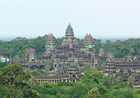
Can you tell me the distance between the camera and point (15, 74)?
77.6 metres

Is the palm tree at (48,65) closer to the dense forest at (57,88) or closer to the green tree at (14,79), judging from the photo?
the dense forest at (57,88)

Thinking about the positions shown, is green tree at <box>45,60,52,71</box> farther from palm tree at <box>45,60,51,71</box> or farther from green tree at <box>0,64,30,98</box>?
green tree at <box>0,64,30,98</box>

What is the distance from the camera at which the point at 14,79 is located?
254 feet

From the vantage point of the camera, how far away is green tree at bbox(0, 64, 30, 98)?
76.6 metres

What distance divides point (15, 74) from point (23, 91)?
297cm

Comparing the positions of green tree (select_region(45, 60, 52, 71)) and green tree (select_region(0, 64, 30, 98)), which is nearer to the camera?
green tree (select_region(0, 64, 30, 98))

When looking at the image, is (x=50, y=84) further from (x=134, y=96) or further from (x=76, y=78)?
(x=134, y=96)

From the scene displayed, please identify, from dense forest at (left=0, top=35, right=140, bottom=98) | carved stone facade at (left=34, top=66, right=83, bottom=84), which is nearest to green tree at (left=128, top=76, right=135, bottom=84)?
dense forest at (left=0, top=35, right=140, bottom=98)

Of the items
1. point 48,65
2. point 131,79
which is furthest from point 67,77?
point 48,65

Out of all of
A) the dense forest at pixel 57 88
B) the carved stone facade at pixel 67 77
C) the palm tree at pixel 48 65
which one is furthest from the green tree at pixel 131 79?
the palm tree at pixel 48 65

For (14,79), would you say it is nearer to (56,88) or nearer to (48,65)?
(56,88)

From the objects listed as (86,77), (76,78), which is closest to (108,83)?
(86,77)

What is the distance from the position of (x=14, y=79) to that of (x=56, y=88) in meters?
41.4

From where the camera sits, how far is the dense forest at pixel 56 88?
76.9 m
